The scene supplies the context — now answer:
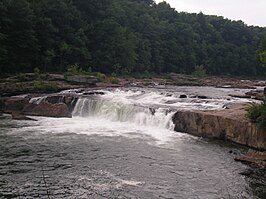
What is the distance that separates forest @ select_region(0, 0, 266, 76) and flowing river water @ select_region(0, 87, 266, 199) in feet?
68.5

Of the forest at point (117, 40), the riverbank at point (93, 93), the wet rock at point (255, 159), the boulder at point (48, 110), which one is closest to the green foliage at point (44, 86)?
the riverbank at point (93, 93)

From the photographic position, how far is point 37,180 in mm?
13578

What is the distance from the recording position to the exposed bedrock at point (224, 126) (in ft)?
63.8

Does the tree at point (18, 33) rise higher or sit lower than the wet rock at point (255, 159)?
higher

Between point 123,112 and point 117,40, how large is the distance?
33740mm

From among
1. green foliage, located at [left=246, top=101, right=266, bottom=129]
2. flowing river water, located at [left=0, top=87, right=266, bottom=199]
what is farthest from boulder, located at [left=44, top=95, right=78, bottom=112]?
green foliage, located at [left=246, top=101, right=266, bottom=129]

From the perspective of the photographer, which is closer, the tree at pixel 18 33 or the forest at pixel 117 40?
the tree at pixel 18 33

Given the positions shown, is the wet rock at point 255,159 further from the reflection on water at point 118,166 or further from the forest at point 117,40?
the forest at point 117,40

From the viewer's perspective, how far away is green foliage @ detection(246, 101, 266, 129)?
1848 centimetres

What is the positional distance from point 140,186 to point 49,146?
6.79m

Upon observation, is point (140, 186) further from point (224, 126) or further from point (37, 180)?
point (224, 126)

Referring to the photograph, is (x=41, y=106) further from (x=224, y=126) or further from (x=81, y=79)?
(x=224, y=126)

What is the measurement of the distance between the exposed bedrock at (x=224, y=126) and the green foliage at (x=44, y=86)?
15.8 metres

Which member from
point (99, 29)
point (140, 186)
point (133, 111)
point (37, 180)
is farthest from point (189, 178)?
point (99, 29)
